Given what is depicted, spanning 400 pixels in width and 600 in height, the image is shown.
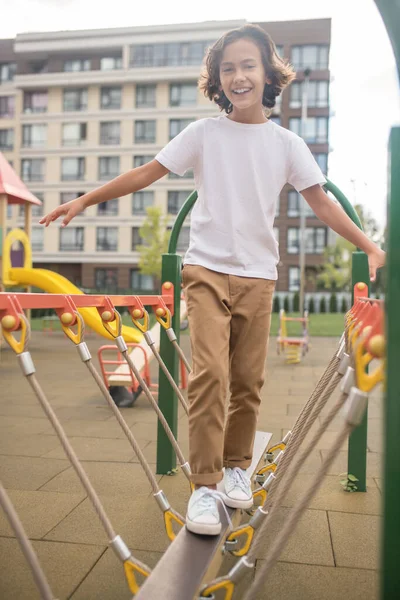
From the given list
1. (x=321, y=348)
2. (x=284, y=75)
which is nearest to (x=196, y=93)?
(x=321, y=348)

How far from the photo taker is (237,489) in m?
2.15

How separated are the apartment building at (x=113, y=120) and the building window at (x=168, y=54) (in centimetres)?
6

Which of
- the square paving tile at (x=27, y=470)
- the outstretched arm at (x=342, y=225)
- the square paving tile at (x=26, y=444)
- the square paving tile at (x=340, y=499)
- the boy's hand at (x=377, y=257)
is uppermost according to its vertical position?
the outstretched arm at (x=342, y=225)

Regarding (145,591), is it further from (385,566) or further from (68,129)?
(68,129)

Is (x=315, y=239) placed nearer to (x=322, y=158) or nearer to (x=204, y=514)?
(x=322, y=158)

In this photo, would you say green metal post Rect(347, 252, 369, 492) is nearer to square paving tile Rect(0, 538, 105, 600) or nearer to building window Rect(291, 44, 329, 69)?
square paving tile Rect(0, 538, 105, 600)

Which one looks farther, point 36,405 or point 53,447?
point 36,405

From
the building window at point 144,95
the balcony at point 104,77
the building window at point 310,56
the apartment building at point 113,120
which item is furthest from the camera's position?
the building window at point 310,56

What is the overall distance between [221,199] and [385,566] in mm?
1471

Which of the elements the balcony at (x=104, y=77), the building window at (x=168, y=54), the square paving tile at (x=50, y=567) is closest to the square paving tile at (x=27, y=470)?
the square paving tile at (x=50, y=567)

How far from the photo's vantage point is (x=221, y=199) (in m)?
2.21

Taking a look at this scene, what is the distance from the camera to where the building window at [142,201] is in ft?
107

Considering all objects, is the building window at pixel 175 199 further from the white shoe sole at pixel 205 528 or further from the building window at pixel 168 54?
the white shoe sole at pixel 205 528

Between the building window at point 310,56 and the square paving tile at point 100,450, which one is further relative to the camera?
the building window at point 310,56
